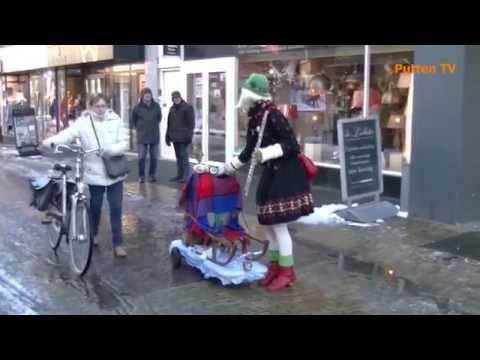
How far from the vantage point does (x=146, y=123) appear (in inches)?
467

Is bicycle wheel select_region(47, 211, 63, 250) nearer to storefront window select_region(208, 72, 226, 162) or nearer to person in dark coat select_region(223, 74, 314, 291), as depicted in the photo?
person in dark coat select_region(223, 74, 314, 291)

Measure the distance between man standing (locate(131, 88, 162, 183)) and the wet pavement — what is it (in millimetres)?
3470

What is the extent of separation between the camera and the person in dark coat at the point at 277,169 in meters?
5.37

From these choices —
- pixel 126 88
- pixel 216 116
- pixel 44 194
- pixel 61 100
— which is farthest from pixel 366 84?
pixel 61 100

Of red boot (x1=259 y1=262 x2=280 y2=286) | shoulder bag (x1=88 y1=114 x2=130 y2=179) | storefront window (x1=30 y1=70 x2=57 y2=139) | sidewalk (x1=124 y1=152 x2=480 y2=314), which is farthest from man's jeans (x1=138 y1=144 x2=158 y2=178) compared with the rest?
storefront window (x1=30 y1=70 x2=57 y2=139)

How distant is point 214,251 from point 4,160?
1166 cm

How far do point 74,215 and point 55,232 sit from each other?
752mm

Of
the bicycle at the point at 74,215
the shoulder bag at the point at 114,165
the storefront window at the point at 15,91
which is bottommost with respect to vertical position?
the bicycle at the point at 74,215

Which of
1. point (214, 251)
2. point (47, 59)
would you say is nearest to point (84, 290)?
point (214, 251)

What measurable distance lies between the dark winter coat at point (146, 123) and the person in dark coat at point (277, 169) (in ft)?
21.2

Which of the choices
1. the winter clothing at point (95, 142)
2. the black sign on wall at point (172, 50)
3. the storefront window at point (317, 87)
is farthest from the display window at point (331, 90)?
the winter clothing at point (95, 142)

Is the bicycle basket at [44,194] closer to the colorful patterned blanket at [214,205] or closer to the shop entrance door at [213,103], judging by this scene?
the colorful patterned blanket at [214,205]

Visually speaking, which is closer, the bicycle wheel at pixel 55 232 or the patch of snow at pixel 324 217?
the bicycle wheel at pixel 55 232

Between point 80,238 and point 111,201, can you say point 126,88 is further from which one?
point 80,238
